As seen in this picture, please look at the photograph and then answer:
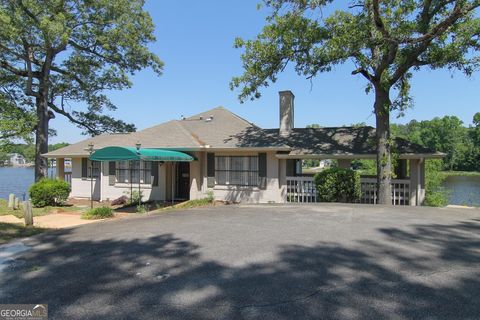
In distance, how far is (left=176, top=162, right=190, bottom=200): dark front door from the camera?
16.1m

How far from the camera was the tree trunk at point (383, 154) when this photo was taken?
1248cm

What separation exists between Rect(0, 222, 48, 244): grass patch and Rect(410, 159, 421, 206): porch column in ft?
41.2

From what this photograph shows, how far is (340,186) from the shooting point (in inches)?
515

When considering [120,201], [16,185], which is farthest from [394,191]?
[16,185]

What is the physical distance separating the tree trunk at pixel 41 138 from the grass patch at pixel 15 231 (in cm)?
1140

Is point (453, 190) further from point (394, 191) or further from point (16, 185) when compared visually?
point (16, 185)

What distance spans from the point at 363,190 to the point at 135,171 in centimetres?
1046

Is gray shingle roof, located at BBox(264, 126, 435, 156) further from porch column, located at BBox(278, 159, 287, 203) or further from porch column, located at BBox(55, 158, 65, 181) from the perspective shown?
porch column, located at BBox(55, 158, 65, 181)

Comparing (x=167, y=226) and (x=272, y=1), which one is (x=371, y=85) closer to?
(x=272, y=1)

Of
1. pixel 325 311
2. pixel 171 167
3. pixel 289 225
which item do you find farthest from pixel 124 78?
pixel 325 311

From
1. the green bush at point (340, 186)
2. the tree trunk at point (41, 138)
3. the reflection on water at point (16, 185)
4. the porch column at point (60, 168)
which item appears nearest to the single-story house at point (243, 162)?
the green bush at point (340, 186)

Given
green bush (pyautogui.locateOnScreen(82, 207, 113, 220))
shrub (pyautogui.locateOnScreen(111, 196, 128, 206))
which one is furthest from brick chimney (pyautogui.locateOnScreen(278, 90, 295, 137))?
green bush (pyautogui.locateOnScreen(82, 207, 113, 220))

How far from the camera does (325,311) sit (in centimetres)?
351

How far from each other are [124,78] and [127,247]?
18.2 metres
